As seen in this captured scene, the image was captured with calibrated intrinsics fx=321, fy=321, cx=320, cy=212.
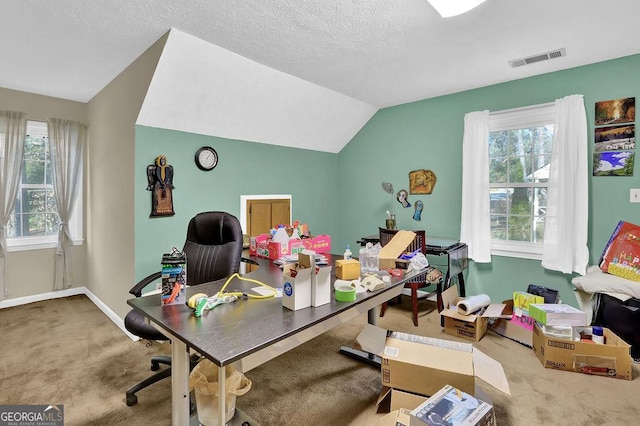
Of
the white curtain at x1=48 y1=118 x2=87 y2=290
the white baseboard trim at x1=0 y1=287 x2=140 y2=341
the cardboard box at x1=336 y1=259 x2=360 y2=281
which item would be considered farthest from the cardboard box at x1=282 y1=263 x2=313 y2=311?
the white curtain at x1=48 y1=118 x2=87 y2=290

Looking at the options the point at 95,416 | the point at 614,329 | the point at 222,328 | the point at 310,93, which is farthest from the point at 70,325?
the point at 614,329

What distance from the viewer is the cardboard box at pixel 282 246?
2408 millimetres

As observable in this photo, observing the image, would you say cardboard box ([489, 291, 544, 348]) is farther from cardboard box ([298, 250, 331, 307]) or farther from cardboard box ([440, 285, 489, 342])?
cardboard box ([298, 250, 331, 307])

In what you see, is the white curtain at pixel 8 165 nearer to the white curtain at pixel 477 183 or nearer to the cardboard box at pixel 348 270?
the cardboard box at pixel 348 270

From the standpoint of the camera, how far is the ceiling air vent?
268cm

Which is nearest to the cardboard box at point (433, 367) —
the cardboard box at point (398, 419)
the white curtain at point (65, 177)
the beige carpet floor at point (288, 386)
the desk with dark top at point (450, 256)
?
the cardboard box at point (398, 419)

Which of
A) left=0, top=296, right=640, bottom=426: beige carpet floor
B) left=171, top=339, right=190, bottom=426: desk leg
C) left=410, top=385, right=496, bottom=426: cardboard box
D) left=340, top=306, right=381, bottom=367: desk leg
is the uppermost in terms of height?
left=171, top=339, right=190, bottom=426: desk leg

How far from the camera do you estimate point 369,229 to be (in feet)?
14.8

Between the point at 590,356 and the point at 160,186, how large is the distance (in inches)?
142

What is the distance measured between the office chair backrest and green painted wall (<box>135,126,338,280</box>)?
2.44 feet

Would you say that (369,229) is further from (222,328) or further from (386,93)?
(222,328)

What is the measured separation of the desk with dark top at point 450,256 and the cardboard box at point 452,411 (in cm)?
187

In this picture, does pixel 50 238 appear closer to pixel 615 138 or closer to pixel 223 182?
pixel 223 182

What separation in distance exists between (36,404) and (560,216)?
428 centimetres
